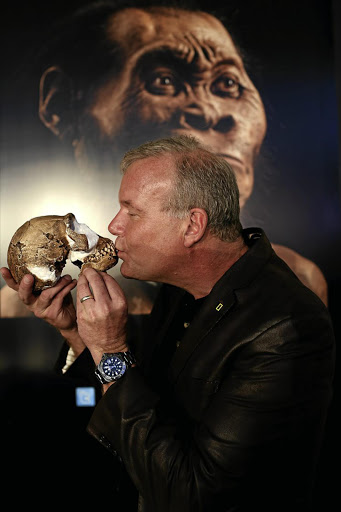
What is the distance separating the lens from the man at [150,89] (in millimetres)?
2891

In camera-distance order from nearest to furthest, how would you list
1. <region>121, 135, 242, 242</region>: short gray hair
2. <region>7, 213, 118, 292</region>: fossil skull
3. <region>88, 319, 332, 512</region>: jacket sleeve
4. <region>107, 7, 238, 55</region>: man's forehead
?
<region>88, 319, 332, 512</region>: jacket sleeve, <region>121, 135, 242, 242</region>: short gray hair, <region>7, 213, 118, 292</region>: fossil skull, <region>107, 7, 238, 55</region>: man's forehead

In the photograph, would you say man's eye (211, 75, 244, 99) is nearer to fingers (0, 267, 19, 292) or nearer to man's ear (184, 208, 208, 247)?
man's ear (184, 208, 208, 247)

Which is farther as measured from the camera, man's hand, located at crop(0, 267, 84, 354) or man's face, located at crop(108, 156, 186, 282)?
man's hand, located at crop(0, 267, 84, 354)

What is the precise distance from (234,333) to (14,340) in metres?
1.99

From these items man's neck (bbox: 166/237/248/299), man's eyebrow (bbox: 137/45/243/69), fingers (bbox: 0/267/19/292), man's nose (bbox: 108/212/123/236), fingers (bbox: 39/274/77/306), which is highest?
man's eyebrow (bbox: 137/45/243/69)

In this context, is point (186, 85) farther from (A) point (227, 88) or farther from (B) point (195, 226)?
(B) point (195, 226)

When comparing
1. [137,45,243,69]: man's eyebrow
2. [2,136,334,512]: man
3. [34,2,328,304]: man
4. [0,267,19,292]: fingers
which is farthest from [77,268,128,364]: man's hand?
[137,45,243,69]: man's eyebrow

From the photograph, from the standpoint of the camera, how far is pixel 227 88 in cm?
290

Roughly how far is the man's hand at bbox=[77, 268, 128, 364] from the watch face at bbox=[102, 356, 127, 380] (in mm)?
32

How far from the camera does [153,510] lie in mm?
1270

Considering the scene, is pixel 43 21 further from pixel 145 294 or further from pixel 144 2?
pixel 145 294

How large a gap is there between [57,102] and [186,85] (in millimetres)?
790

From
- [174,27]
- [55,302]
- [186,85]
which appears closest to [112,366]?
[55,302]

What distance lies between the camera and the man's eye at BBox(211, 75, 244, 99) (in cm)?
290
